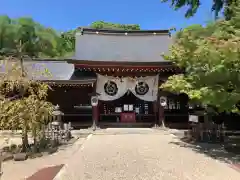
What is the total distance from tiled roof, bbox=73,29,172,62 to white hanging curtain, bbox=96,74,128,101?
149cm

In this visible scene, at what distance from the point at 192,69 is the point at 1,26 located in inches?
1542

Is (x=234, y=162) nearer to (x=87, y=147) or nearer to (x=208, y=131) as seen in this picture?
(x=208, y=131)

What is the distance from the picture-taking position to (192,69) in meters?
10.7

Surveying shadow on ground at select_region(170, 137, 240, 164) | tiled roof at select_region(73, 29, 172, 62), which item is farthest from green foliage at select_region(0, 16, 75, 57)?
shadow on ground at select_region(170, 137, 240, 164)

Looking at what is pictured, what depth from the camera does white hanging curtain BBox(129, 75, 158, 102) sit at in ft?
60.3

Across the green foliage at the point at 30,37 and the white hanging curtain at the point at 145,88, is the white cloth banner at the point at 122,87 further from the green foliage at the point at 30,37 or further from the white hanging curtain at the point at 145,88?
the green foliage at the point at 30,37

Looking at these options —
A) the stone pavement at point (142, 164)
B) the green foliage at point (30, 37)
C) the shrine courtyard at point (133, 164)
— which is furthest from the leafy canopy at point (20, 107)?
the green foliage at point (30, 37)

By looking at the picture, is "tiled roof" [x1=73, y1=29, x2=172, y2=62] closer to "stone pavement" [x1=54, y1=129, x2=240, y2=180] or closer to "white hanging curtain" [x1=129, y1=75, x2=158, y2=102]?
"white hanging curtain" [x1=129, y1=75, x2=158, y2=102]

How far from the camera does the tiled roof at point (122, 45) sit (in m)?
19.5

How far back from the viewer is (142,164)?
837 cm

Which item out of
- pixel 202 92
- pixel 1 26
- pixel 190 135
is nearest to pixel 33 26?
pixel 1 26

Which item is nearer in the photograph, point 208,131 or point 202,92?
point 202,92

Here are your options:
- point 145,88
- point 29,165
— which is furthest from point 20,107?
point 145,88

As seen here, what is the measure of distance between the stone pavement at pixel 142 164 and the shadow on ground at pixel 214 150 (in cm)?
39
